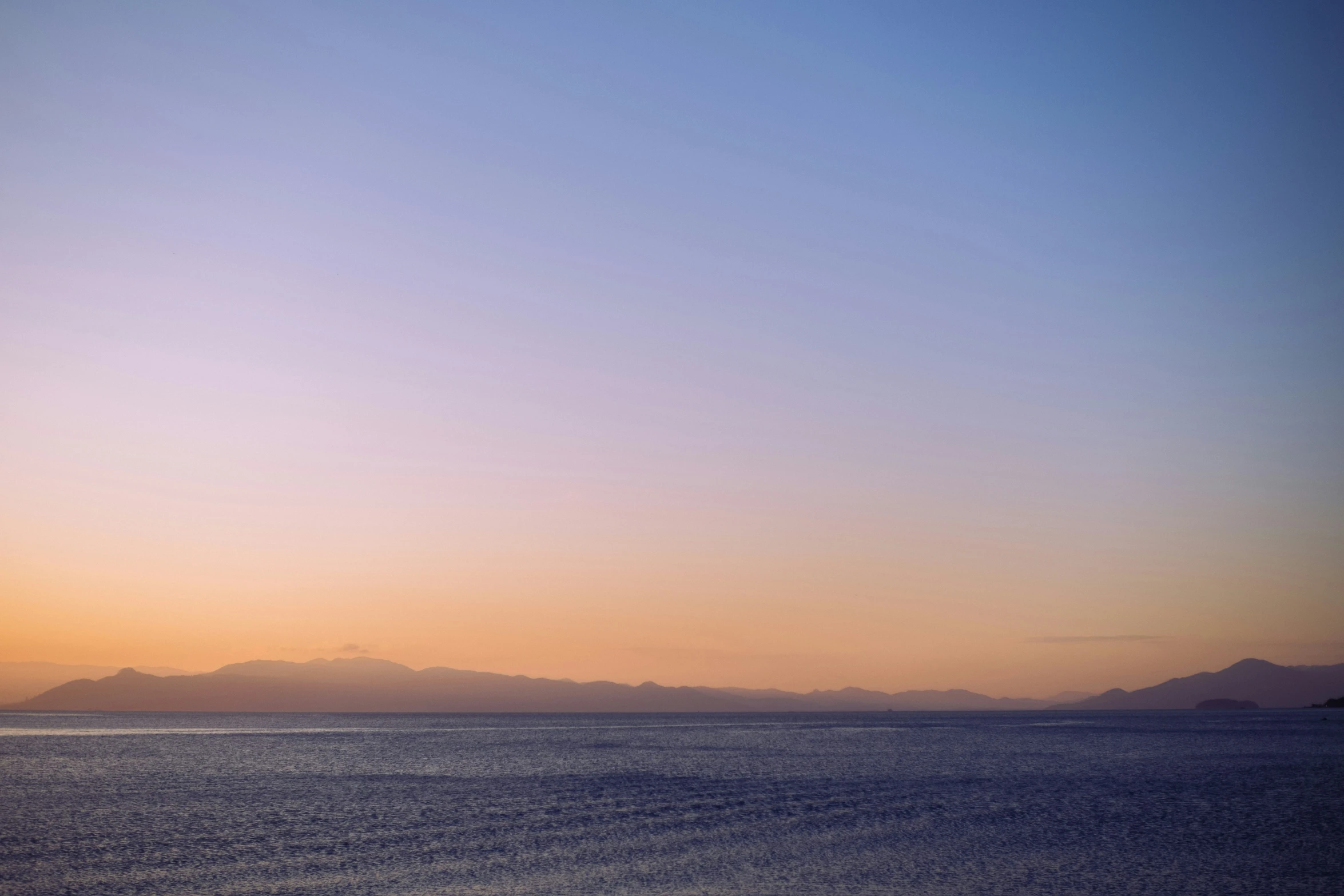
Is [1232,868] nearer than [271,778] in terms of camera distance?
Yes

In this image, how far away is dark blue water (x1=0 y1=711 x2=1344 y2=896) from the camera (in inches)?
871

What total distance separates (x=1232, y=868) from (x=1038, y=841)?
18.4ft

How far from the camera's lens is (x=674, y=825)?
102ft

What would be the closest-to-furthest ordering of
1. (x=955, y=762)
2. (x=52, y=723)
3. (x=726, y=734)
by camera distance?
(x=955, y=762), (x=726, y=734), (x=52, y=723)

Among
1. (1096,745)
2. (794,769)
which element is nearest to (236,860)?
(794,769)

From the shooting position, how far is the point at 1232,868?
24.0 m

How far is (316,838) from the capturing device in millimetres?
28000

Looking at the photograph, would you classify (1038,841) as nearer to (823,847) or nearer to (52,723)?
(823,847)

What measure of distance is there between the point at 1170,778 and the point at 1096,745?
1613 inches

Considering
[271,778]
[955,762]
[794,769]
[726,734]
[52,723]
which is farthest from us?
[52,723]

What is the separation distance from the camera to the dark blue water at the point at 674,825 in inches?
871

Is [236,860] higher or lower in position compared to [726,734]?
higher

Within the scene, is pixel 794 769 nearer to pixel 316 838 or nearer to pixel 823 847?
pixel 823 847

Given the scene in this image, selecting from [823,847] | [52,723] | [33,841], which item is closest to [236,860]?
[33,841]
